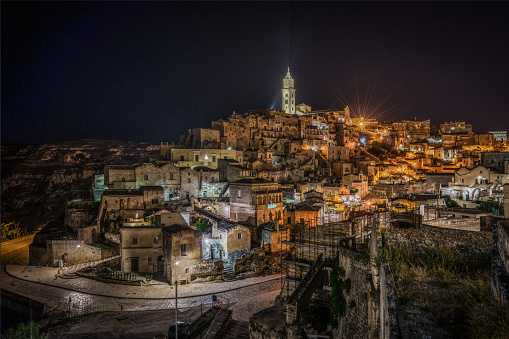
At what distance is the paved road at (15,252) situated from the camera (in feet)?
80.0

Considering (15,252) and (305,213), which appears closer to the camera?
(15,252)

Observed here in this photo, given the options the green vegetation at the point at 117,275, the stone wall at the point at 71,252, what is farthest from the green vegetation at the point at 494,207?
the stone wall at the point at 71,252

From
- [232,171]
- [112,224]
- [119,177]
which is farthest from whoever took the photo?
[232,171]

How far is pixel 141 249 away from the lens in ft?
69.9

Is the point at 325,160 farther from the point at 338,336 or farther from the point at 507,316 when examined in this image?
the point at 507,316

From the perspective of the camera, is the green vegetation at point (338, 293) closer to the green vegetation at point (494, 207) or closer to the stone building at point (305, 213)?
the green vegetation at point (494, 207)

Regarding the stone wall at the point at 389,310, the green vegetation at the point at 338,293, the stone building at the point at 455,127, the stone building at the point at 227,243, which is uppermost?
the stone building at the point at 455,127

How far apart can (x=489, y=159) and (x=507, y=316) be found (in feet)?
135

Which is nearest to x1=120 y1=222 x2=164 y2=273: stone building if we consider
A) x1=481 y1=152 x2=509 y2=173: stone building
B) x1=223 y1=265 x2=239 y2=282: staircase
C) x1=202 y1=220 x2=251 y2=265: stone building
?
x1=202 y1=220 x2=251 y2=265: stone building

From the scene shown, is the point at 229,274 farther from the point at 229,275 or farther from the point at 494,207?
the point at 494,207

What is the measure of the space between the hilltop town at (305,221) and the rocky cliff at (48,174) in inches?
90.7

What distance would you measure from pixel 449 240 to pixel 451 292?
2.23 meters

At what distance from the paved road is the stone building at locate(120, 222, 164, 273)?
9.80 meters

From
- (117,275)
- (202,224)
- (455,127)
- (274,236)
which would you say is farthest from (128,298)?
(455,127)
